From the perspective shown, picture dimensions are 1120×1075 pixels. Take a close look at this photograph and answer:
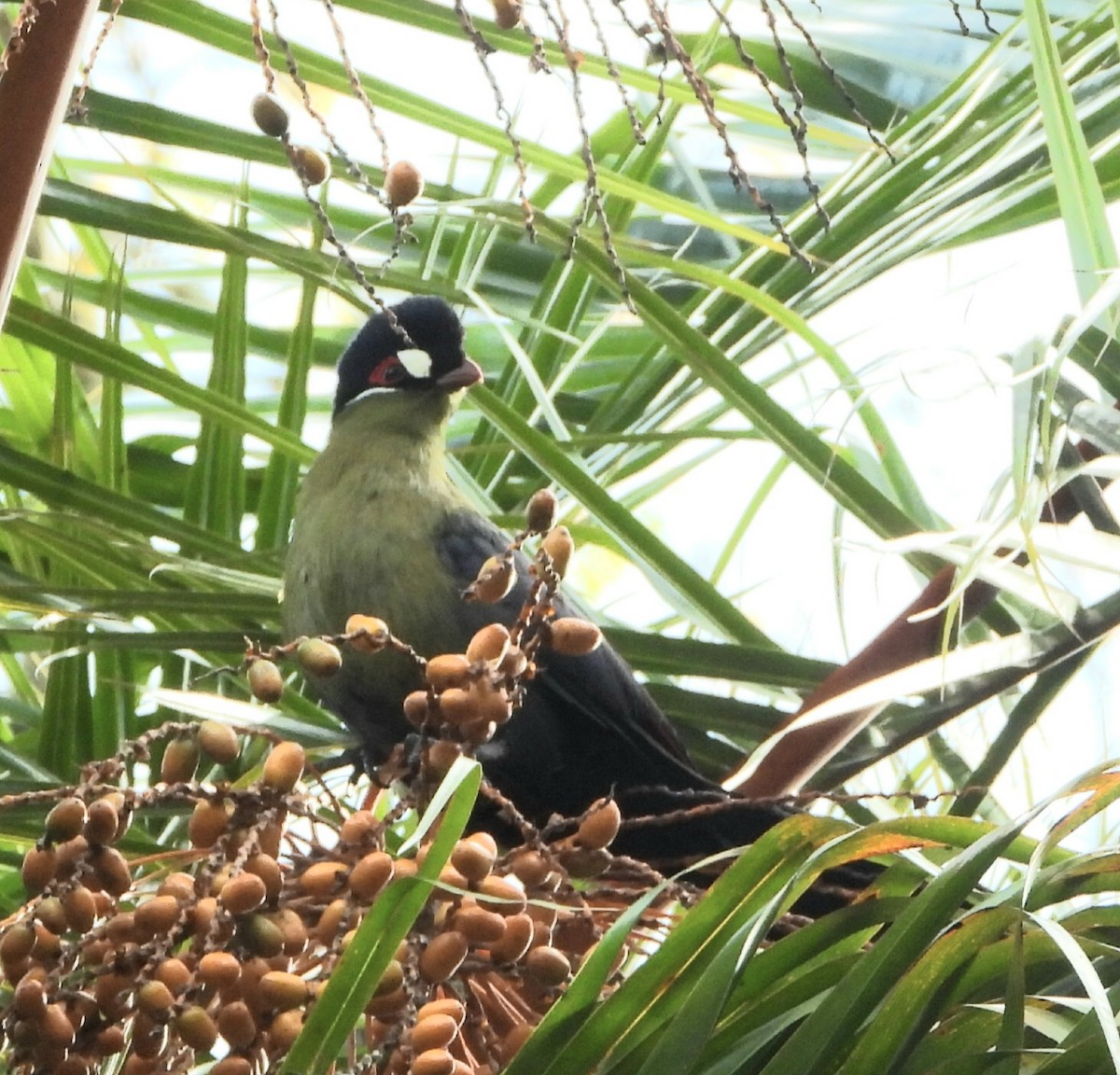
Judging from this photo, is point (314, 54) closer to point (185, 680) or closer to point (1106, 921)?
point (185, 680)

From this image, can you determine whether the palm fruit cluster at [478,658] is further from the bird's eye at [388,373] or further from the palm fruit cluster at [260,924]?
the bird's eye at [388,373]

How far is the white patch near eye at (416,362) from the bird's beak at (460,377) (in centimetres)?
6

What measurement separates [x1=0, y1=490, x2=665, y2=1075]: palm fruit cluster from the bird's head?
2.63ft

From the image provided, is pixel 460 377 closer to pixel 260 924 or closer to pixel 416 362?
pixel 416 362

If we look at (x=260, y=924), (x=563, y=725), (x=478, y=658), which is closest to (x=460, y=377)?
(x=563, y=725)

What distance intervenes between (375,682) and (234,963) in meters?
0.78

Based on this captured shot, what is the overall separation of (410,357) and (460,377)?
0.43ft

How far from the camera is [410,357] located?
1.69 m

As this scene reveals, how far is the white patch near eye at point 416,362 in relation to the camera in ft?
5.51

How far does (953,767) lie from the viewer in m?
→ 1.28

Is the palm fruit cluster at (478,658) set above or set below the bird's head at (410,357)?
below

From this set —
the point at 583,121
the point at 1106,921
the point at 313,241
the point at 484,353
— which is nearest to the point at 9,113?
the point at 583,121

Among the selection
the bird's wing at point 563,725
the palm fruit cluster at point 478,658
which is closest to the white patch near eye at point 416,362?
the bird's wing at point 563,725

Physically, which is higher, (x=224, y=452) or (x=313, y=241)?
(x=313, y=241)
